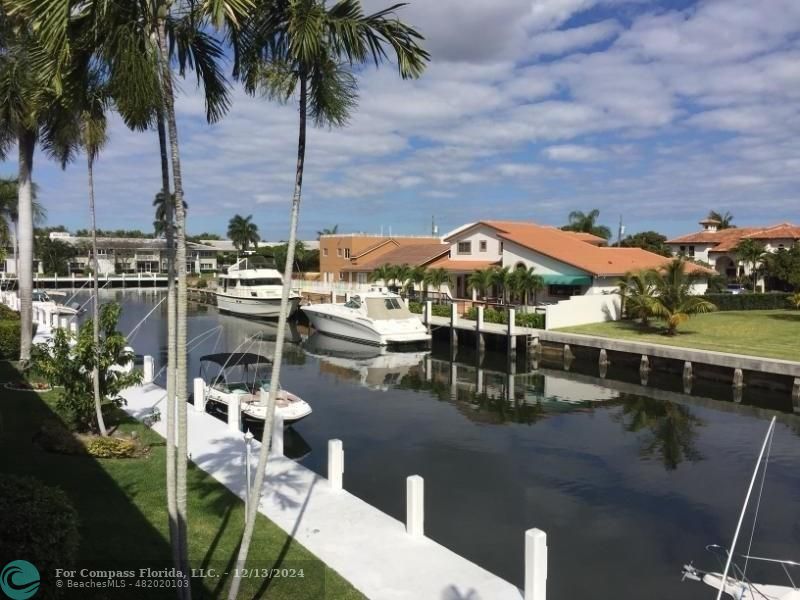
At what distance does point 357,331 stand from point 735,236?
53.4 meters

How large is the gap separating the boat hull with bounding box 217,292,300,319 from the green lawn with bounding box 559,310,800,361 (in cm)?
2561

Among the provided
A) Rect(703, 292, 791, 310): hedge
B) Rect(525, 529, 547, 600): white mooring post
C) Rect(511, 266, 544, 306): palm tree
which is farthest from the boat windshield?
Rect(525, 529, 547, 600): white mooring post

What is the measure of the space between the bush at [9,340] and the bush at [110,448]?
13.7 metres

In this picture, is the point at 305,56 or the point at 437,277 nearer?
the point at 305,56

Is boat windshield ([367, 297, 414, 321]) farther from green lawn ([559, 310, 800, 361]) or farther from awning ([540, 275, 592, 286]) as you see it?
green lawn ([559, 310, 800, 361])

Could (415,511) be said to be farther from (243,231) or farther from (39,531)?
(243,231)

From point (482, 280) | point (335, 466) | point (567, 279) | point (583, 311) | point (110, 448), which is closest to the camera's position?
point (335, 466)

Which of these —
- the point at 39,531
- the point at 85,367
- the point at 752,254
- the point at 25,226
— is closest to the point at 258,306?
the point at 25,226

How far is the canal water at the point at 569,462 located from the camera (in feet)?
38.4

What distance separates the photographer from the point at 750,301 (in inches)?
1606

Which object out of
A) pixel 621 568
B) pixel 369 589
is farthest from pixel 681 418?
pixel 369 589

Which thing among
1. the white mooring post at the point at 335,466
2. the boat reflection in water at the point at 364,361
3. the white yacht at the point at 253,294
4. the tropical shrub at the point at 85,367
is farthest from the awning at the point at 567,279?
the white mooring post at the point at 335,466

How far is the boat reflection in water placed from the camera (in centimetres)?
2956

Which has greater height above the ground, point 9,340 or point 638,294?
point 638,294
